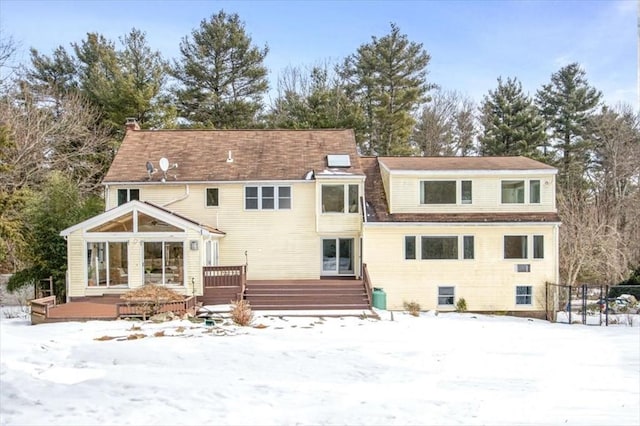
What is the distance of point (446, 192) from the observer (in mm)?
19188

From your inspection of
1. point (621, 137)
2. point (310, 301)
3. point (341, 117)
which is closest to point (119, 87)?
point (341, 117)

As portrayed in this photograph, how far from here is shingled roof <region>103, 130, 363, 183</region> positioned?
19609 millimetres

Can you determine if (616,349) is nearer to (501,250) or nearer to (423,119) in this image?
(501,250)

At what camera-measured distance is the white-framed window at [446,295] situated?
18.4m

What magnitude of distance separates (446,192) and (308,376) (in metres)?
12.5

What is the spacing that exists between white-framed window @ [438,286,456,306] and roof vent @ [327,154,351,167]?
6541 millimetres

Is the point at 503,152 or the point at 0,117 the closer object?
the point at 0,117

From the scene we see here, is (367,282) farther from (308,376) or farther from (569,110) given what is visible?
(569,110)

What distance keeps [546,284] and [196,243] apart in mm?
13761

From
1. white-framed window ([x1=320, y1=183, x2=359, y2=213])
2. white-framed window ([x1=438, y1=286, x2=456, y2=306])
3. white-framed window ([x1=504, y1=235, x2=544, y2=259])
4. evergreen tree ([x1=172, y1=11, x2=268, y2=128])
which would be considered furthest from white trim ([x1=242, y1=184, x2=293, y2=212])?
evergreen tree ([x1=172, y1=11, x2=268, y2=128])

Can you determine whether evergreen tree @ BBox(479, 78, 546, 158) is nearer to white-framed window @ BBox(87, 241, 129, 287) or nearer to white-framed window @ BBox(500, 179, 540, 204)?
white-framed window @ BBox(500, 179, 540, 204)

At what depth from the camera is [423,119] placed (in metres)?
37.2

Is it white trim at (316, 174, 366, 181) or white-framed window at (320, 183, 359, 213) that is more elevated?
white trim at (316, 174, 366, 181)

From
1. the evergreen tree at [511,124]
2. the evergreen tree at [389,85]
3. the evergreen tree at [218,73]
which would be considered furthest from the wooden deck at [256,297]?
the evergreen tree at [511,124]
